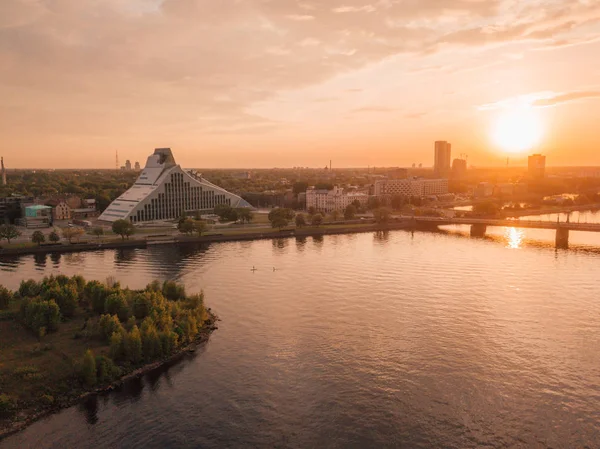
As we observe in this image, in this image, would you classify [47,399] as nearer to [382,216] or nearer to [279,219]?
[279,219]

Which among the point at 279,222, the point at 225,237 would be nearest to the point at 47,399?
the point at 225,237

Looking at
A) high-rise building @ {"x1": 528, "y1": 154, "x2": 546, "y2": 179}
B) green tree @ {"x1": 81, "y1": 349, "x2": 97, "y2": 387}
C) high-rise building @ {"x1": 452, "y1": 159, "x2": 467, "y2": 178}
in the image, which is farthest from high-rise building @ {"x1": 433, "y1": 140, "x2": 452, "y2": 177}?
green tree @ {"x1": 81, "y1": 349, "x2": 97, "y2": 387}

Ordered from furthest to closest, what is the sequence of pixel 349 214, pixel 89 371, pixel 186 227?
pixel 349 214 < pixel 186 227 < pixel 89 371

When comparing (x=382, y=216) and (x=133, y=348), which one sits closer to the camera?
(x=133, y=348)

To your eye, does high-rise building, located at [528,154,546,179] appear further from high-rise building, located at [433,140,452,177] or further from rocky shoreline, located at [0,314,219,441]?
rocky shoreline, located at [0,314,219,441]

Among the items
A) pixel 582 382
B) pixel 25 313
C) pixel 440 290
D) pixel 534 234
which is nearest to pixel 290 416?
pixel 582 382

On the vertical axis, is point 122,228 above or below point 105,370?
above

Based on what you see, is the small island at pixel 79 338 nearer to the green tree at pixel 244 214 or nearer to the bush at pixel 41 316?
the bush at pixel 41 316

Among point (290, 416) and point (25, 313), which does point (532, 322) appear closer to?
point (290, 416)
